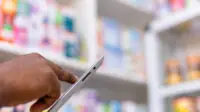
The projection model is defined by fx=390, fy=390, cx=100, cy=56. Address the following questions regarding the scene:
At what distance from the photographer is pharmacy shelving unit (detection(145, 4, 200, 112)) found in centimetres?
164

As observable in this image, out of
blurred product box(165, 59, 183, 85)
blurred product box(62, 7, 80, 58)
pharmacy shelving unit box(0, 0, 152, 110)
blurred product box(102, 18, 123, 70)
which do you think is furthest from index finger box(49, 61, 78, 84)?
blurred product box(165, 59, 183, 85)

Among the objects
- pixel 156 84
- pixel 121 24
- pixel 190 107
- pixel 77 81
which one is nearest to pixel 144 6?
pixel 121 24

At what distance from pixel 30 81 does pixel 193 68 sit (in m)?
1.09

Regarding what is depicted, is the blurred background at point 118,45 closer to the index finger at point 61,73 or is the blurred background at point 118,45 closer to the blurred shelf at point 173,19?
the blurred shelf at point 173,19

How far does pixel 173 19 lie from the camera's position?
172cm

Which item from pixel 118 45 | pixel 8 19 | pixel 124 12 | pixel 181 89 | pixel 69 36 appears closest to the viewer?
pixel 8 19

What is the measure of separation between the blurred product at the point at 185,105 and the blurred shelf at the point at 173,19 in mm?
330

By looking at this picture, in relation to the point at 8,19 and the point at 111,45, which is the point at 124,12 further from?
the point at 8,19

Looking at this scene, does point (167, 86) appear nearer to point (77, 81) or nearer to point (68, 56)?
point (68, 56)

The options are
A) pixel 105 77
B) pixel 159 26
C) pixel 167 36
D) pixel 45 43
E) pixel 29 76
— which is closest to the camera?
pixel 29 76

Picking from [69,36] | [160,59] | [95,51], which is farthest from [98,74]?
[160,59]

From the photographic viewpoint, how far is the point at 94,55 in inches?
61.5

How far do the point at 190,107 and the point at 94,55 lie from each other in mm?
456

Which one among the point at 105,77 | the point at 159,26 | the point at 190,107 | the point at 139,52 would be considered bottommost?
the point at 190,107
